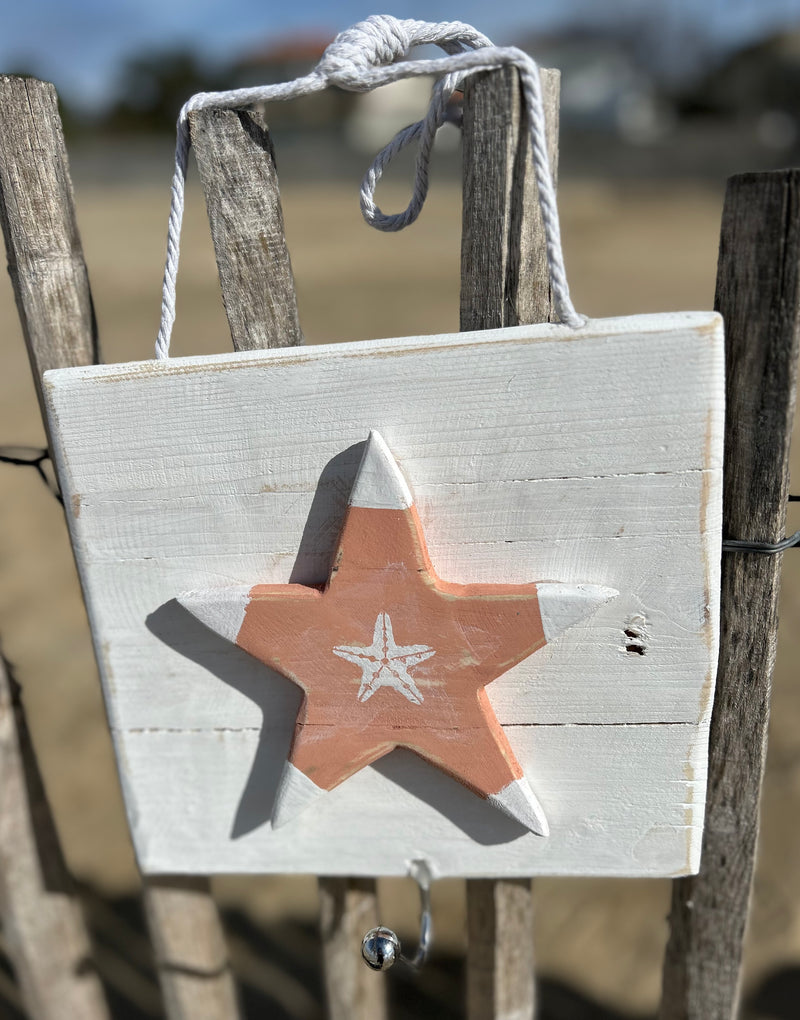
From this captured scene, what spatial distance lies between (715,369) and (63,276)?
100 cm

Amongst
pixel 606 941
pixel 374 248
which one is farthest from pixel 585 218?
pixel 606 941

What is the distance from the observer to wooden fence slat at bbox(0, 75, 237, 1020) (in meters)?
1.17

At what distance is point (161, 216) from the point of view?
1672cm

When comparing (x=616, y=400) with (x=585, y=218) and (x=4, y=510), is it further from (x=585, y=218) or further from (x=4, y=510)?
(x=585, y=218)

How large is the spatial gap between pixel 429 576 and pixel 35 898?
48.1 inches

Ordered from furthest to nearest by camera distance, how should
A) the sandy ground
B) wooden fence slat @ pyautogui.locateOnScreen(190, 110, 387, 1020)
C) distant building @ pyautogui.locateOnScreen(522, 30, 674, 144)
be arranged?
distant building @ pyautogui.locateOnScreen(522, 30, 674, 144), the sandy ground, wooden fence slat @ pyautogui.locateOnScreen(190, 110, 387, 1020)

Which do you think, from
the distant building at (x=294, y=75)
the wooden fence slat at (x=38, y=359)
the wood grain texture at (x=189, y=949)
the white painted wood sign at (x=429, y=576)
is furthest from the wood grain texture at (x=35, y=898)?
the distant building at (x=294, y=75)

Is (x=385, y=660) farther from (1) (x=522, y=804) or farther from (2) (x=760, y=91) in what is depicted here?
(2) (x=760, y=91)

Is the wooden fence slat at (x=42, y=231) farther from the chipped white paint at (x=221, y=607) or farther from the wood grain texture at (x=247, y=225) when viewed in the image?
the chipped white paint at (x=221, y=607)

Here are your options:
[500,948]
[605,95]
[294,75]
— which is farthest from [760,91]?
[500,948]

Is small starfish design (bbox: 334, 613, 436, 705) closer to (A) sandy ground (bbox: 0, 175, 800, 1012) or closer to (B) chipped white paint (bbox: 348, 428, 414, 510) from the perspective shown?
(B) chipped white paint (bbox: 348, 428, 414, 510)

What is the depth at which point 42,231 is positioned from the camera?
4.05 feet

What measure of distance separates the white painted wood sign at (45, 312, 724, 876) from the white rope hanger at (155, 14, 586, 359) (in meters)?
0.13

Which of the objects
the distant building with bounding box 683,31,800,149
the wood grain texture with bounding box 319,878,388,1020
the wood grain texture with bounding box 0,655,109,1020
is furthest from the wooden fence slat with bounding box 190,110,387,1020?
the distant building with bounding box 683,31,800,149
